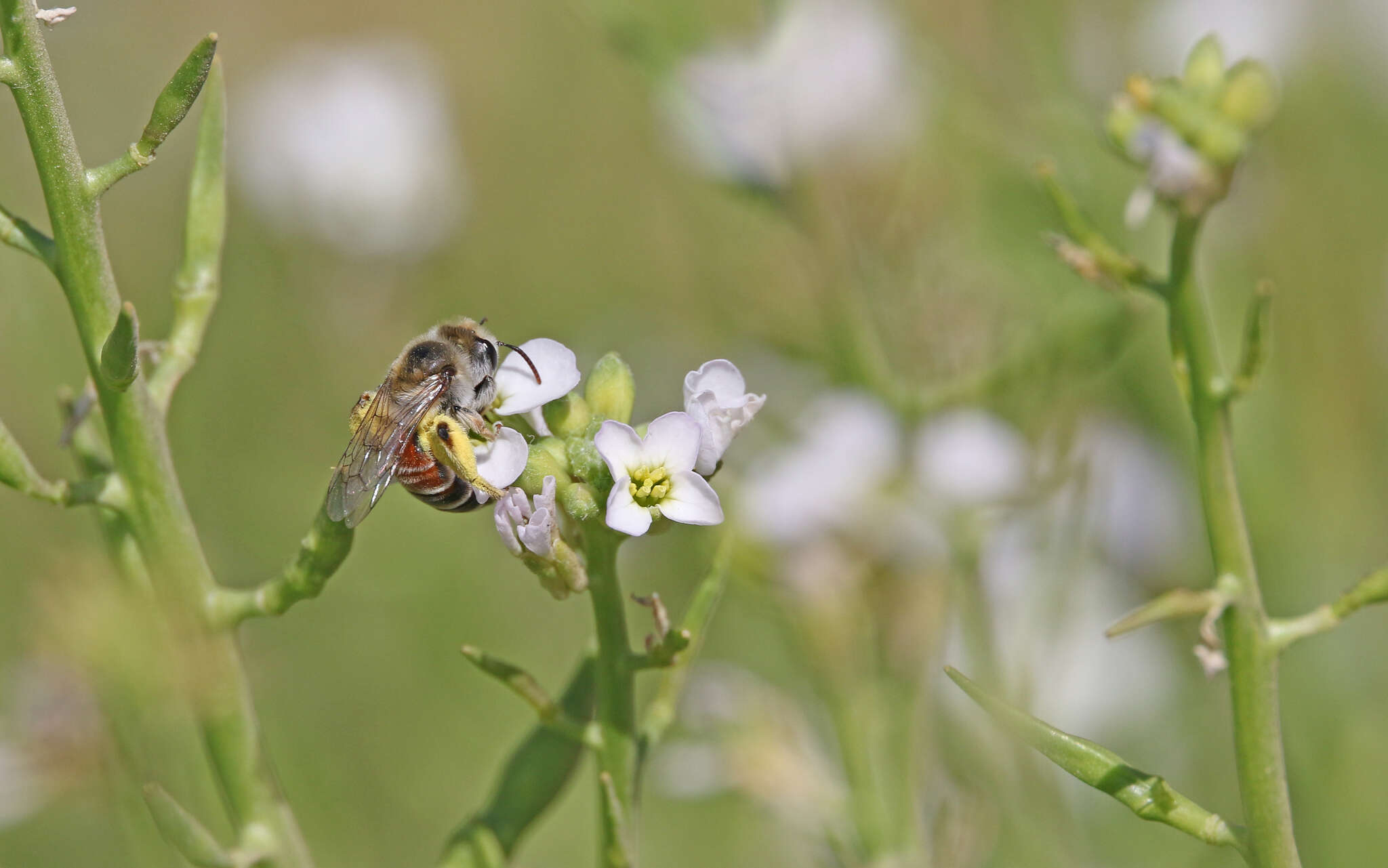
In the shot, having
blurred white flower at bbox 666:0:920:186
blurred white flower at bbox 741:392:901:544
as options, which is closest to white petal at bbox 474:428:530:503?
blurred white flower at bbox 741:392:901:544

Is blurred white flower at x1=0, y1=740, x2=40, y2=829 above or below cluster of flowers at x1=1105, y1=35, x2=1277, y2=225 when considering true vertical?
below

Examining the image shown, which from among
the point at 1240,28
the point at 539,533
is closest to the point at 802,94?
the point at 1240,28

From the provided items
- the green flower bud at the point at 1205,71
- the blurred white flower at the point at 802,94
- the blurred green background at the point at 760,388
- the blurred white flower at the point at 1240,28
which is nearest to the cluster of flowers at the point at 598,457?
the green flower bud at the point at 1205,71

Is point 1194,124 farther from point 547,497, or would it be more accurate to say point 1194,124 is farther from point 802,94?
point 802,94

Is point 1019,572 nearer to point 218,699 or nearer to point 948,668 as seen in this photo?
point 948,668

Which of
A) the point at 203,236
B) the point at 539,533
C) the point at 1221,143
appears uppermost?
the point at 1221,143

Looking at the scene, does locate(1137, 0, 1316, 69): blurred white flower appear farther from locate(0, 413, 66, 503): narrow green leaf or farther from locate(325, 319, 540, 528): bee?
locate(0, 413, 66, 503): narrow green leaf

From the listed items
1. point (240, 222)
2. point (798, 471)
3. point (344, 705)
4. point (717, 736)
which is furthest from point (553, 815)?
point (240, 222)
